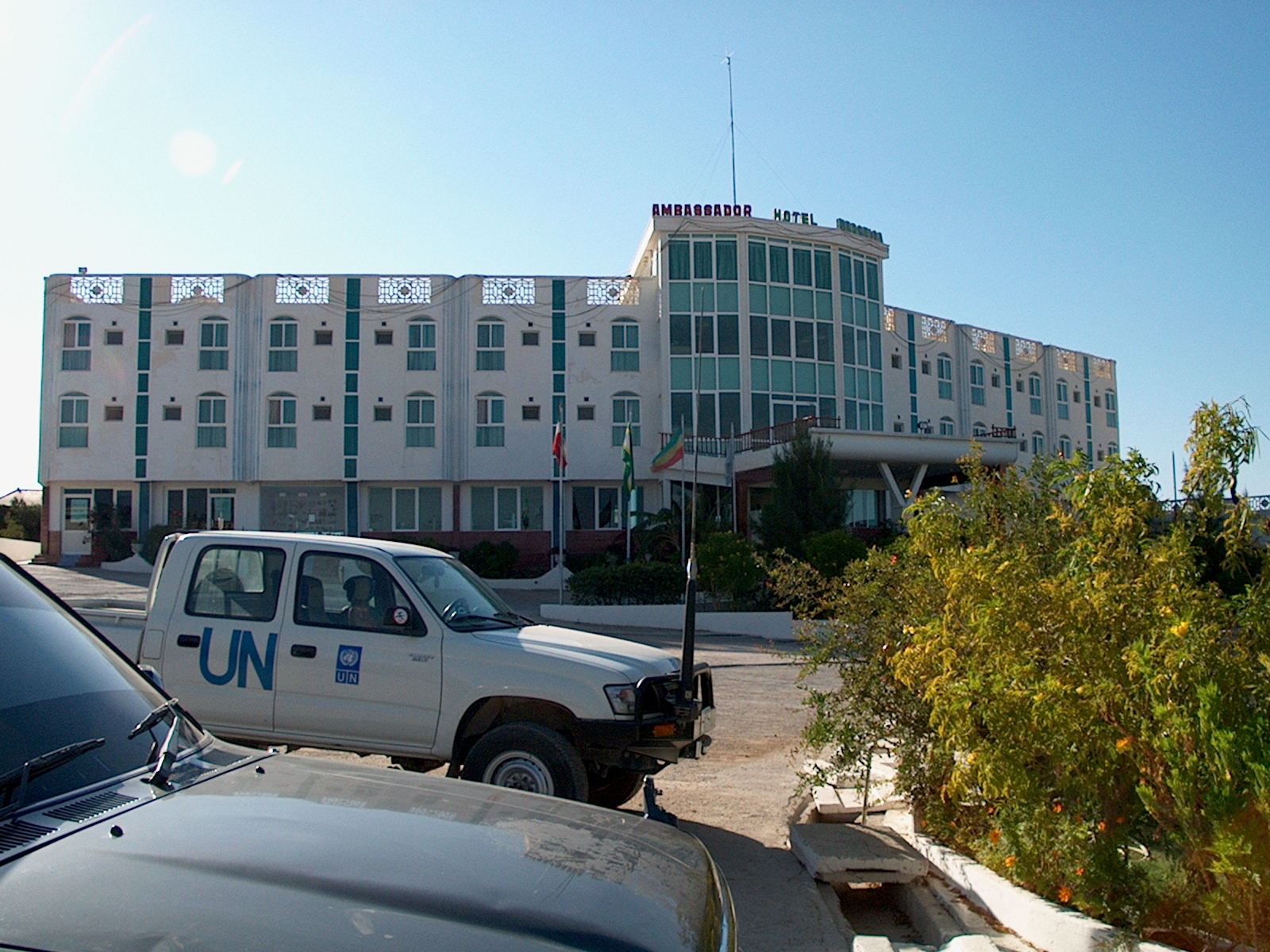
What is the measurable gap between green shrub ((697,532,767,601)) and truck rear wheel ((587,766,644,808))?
52.9 ft

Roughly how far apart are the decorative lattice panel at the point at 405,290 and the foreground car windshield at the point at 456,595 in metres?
36.4

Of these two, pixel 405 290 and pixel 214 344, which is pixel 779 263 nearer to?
pixel 405 290

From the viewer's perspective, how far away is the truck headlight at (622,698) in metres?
6.23

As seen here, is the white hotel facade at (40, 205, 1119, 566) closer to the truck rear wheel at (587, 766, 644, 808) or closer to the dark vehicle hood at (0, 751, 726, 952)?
the truck rear wheel at (587, 766, 644, 808)

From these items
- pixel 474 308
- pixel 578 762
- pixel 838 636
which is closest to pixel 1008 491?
pixel 838 636

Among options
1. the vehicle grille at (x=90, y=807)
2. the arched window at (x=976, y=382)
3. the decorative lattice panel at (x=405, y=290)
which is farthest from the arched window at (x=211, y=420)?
the vehicle grille at (x=90, y=807)

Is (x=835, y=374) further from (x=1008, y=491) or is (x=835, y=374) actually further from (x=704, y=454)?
(x=1008, y=491)

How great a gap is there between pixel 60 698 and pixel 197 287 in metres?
43.1

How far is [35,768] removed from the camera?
Answer: 2.44m

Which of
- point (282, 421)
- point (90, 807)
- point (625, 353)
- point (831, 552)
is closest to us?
point (90, 807)

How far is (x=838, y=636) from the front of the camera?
270 inches

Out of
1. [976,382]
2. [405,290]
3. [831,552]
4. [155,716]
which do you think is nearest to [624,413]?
[405,290]

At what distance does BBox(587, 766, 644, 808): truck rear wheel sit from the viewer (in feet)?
21.9

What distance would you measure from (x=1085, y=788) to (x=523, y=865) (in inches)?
135
